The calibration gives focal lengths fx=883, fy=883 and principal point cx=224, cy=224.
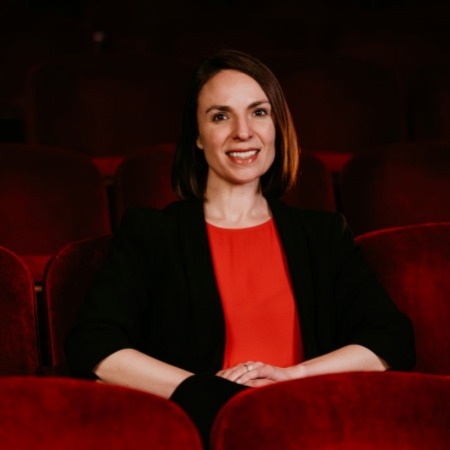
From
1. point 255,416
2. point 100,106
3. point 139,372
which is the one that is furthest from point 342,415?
point 100,106

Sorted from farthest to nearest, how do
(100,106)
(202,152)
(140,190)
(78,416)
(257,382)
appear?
(100,106) → (140,190) → (202,152) → (257,382) → (78,416)

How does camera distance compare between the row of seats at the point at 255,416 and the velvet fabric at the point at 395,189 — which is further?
the velvet fabric at the point at 395,189

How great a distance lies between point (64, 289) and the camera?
0.48 m

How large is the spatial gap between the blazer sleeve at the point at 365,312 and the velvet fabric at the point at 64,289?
0.14 meters

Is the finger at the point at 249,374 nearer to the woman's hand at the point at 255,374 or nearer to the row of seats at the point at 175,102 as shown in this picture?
the woman's hand at the point at 255,374

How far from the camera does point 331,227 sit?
19.6 inches

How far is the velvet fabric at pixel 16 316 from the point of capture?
17.9 inches

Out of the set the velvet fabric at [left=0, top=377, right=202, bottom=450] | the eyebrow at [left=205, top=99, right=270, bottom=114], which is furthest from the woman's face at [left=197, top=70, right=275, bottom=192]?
the velvet fabric at [left=0, top=377, right=202, bottom=450]

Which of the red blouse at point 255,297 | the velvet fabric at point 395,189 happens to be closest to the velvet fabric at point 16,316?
the red blouse at point 255,297

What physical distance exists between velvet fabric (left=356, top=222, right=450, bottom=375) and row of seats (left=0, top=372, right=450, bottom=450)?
0.62 ft

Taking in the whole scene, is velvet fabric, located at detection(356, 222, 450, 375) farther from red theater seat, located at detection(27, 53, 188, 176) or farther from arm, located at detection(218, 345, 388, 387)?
red theater seat, located at detection(27, 53, 188, 176)

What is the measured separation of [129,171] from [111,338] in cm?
22

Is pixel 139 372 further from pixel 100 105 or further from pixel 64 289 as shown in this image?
pixel 100 105

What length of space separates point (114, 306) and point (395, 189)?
0.89 feet
